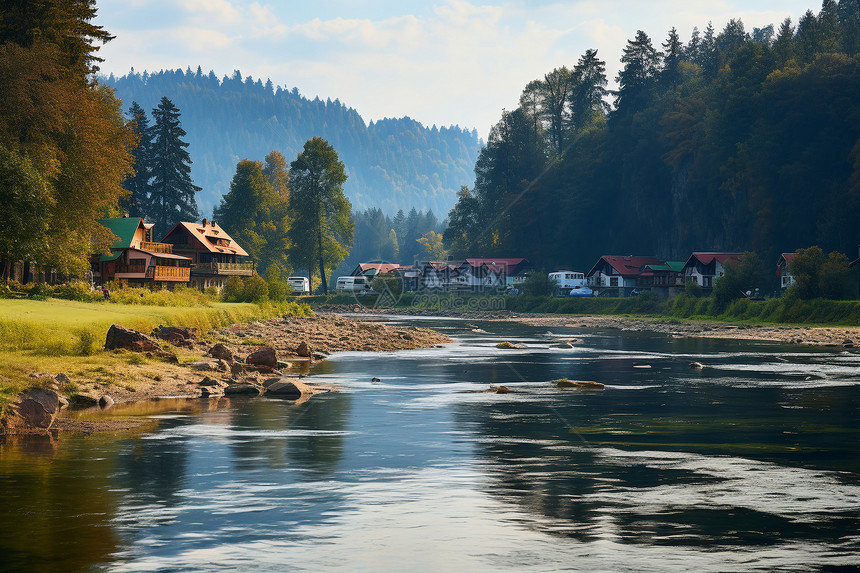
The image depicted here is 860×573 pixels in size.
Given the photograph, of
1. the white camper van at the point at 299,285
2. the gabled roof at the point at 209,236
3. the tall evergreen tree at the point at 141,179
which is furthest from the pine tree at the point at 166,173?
the white camper van at the point at 299,285

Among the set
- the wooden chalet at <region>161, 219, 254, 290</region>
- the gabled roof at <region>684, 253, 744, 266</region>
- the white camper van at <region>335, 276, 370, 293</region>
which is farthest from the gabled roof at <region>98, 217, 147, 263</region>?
the white camper van at <region>335, 276, 370, 293</region>

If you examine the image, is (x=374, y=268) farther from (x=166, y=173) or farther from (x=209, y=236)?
(x=209, y=236)

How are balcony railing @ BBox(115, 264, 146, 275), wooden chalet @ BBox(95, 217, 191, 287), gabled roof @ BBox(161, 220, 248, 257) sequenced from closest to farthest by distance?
wooden chalet @ BBox(95, 217, 191, 287) < balcony railing @ BBox(115, 264, 146, 275) < gabled roof @ BBox(161, 220, 248, 257)

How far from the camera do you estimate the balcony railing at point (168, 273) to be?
285ft

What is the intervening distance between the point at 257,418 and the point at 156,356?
12.1m

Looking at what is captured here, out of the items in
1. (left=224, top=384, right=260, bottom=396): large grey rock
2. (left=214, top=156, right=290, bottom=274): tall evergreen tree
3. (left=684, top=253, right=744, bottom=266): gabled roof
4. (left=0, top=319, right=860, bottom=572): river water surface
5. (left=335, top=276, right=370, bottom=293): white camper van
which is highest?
(left=214, top=156, right=290, bottom=274): tall evergreen tree

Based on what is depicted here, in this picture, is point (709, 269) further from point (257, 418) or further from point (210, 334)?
point (257, 418)

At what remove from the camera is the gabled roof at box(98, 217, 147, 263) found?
8456 cm

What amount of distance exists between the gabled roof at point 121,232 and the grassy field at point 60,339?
33.9 metres

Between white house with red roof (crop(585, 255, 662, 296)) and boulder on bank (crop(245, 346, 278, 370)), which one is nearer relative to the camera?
boulder on bank (crop(245, 346, 278, 370))

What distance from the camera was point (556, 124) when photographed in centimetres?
18662

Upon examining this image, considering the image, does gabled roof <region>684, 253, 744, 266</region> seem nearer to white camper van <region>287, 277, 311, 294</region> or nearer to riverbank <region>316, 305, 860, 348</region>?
riverbank <region>316, 305, 860, 348</region>

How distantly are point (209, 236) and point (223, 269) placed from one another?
5094 millimetres

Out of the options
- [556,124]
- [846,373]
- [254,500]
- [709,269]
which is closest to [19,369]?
[254,500]
